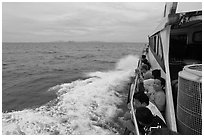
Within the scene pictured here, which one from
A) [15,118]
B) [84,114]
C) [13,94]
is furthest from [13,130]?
[13,94]

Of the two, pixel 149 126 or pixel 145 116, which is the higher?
pixel 145 116

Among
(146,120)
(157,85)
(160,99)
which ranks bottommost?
(160,99)

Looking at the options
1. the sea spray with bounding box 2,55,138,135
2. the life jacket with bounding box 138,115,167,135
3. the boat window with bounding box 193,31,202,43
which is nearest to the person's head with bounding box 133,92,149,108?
the life jacket with bounding box 138,115,167,135

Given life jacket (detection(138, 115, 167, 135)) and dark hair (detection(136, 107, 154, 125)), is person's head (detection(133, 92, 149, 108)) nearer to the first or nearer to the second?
life jacket (detection(138, 115, 167, 135))

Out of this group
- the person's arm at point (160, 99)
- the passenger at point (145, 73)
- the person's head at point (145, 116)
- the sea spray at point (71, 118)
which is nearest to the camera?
the person's head at point (145, 116)

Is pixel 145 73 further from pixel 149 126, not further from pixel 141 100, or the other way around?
pixel 149 126

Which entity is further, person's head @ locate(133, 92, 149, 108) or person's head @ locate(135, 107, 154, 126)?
person's head @ locate(133, 92, 149, 108)

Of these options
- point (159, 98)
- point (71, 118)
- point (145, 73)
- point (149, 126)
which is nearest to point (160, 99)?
point (159, 98)

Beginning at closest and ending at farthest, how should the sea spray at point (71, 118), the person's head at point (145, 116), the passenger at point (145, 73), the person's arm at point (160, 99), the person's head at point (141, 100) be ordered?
1. the person's head at point (145, 116)
2. the person's head at point (141, 100)
3. the person's arm at point (160, 99)
4. the sea spray at point (71, 118)
5. the passenger at point (145, 73)

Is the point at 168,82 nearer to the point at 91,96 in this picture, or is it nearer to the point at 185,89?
the point at 185,89

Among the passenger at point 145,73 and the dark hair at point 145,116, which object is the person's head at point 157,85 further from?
the dark hair at point 145,116

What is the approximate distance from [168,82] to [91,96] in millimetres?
4110

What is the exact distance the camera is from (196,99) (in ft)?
7.35

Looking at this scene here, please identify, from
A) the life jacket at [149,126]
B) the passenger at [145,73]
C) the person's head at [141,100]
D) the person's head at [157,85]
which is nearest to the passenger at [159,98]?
the person's head at [157,85]
